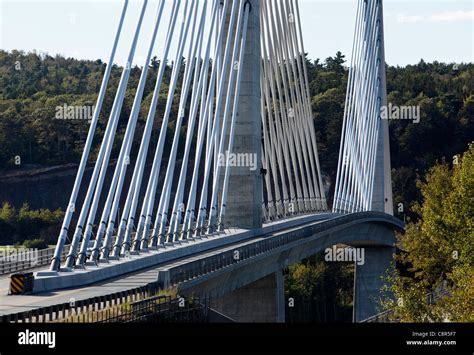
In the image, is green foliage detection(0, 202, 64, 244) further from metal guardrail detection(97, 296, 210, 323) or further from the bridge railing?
metal guardrail detection(97, 296, 210, 323)

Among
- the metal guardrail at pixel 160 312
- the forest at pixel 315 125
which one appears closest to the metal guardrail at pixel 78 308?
the metal guardrail at pixel 160 312

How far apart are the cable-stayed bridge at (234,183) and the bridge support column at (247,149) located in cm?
6

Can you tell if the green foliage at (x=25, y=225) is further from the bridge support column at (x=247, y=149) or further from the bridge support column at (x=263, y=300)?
the bridge support column at (x=263, y=300)

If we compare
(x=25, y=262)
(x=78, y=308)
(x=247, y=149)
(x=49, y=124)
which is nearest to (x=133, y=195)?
(x=25, y=262)

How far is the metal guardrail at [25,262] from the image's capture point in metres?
46.7

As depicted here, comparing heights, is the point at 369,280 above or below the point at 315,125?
below

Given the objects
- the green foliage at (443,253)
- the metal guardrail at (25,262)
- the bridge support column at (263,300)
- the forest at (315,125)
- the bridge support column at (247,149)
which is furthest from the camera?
the forest at (315,125)

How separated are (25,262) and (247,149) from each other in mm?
17033

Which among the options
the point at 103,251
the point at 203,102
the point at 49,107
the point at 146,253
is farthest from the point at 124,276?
the point at 49,107

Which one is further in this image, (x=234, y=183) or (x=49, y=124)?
(x=49, y=124)

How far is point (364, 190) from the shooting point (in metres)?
99.2

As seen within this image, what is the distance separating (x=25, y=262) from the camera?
4831 centimetres

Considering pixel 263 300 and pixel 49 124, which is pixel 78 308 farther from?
pixel 49 124

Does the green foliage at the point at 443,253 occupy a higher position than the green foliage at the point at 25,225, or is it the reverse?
the green foliage at the point at 443,253
